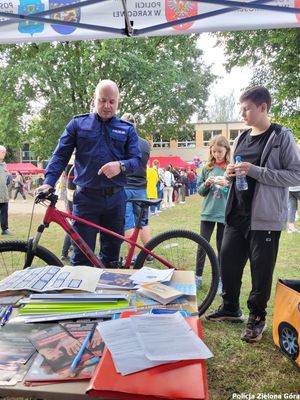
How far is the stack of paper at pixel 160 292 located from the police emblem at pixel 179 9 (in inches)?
80.4

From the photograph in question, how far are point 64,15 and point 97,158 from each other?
1.13m

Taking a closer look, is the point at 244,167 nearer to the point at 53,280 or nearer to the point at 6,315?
the point at 53,280

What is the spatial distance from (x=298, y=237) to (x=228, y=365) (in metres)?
4.64

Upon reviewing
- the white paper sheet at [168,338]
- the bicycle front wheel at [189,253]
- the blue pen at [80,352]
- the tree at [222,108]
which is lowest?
the bicycle front wheel at [189,253]

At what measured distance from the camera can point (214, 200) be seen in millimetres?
3615

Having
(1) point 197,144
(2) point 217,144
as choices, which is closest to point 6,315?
(2) point 217,144

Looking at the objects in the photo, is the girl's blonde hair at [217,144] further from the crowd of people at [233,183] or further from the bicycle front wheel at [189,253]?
the bicycle front wheel at [189,253]

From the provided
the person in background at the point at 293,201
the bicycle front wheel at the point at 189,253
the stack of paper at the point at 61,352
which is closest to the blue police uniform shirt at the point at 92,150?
the bicycle front wheel at the point at 189,253

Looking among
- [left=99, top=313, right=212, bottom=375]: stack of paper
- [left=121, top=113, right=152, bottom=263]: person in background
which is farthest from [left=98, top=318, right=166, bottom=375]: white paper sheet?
[left=121, top=113, right=152, bottom=263]: person in background

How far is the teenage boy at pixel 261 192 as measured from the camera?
2482mm

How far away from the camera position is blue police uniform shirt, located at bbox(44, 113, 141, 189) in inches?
104

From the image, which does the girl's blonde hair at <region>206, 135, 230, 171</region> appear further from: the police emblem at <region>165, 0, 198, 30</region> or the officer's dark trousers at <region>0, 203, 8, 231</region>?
the officer's dark trousers at <region>0, 203, 8, 231</region>

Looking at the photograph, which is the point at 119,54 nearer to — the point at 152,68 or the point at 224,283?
the point at 152,68

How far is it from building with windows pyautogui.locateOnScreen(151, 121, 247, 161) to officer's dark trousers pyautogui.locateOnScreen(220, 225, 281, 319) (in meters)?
39.8
